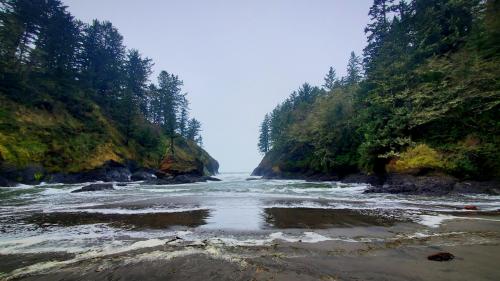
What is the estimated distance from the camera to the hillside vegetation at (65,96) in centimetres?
2967

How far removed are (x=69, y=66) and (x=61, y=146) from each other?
1929 cm

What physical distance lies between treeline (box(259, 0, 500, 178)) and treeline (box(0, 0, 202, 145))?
111 ft

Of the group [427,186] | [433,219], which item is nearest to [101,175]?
[427,186]

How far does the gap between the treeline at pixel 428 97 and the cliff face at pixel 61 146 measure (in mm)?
27098

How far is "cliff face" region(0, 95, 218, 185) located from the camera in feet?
86.4

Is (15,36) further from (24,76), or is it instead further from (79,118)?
(79,118)

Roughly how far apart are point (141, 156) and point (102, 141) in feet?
28.9

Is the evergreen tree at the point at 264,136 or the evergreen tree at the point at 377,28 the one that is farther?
the evergreen tree at the point at 264,136

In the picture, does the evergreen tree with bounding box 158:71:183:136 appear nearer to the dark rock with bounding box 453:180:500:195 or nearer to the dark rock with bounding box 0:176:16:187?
the dark rock with bounding box 0:176:16:187

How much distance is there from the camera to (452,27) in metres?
25.3

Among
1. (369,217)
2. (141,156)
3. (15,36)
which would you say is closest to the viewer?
(369,217)

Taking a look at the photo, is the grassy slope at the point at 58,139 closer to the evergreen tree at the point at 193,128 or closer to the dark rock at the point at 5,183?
the dark rock at the point at 5,183

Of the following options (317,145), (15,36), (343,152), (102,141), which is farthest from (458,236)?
(15,36)

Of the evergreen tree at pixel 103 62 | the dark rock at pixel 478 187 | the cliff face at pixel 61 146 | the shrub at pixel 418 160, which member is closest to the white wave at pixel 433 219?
the dark rock at pixel 478 187
